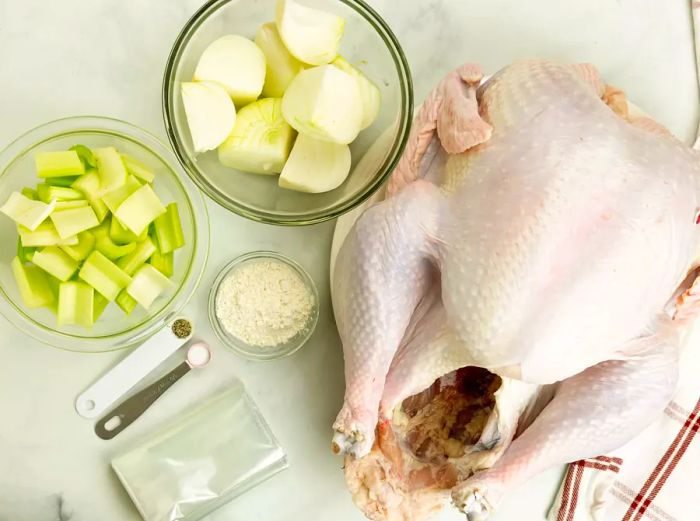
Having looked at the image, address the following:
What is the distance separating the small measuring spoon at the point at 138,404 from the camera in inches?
47.5

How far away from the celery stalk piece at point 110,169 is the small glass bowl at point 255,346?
0.77 ft

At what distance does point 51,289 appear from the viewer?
1.12 m

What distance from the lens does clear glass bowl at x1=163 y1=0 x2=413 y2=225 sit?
1.05 metres

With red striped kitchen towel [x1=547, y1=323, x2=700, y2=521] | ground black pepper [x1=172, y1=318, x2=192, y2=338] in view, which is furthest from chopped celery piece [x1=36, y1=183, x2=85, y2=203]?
red striped kitchen towel [x1=547, y1=323, x2=700, y2=521]

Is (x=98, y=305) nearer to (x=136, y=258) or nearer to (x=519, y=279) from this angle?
(x=136, y=258)

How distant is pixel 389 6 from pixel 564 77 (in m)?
0.37

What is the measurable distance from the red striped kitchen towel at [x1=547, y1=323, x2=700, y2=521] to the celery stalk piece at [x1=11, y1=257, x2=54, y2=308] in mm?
886

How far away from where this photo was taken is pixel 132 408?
1207 millimetres

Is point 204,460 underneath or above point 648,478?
underneath

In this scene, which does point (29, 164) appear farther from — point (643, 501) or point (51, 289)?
Answer: point (643, 501)

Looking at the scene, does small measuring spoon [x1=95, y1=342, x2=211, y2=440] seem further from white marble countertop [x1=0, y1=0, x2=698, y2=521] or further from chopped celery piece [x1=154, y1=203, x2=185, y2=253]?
chopped celery piece [x1=154, y1=203, x2=185, y2=253]

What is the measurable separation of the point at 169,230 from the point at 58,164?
0.60 feet

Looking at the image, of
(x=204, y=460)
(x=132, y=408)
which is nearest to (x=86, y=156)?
(x=132, y=408)

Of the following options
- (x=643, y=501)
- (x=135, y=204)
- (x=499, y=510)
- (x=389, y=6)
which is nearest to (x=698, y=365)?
(x=643, y=501)
